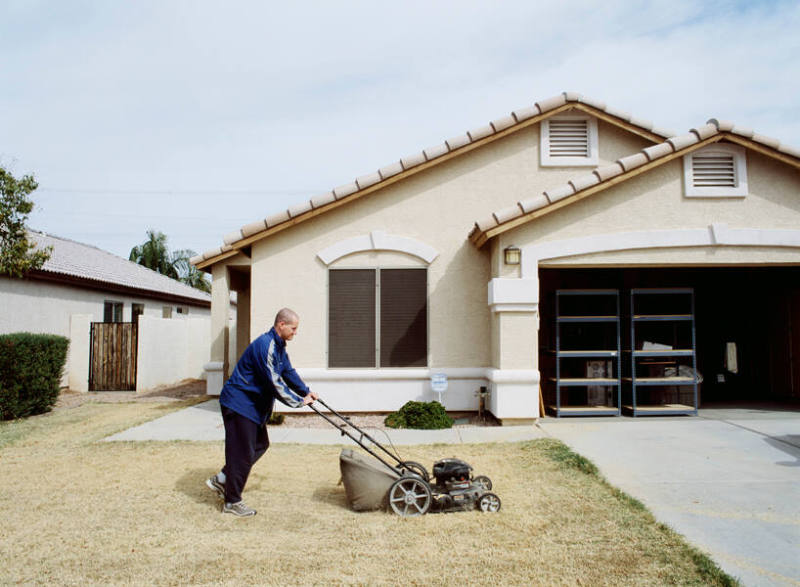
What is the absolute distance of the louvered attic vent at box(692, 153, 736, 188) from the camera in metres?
9.37

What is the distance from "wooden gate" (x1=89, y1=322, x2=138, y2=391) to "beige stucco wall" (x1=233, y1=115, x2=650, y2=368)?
7277 millimetres

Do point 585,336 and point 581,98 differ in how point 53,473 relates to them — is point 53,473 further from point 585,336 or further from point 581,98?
point 581,98

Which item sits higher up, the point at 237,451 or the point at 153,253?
the point at 153,253

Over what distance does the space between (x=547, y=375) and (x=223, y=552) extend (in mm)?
8119

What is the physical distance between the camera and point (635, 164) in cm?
905

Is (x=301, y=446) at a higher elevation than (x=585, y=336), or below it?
below

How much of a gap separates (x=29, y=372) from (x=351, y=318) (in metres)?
6.36

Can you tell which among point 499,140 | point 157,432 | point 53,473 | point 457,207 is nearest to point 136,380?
point 157,432

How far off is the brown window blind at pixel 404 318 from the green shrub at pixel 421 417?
958mm

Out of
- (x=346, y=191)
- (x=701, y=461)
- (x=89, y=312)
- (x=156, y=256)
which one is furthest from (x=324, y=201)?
(x=156, y=256)

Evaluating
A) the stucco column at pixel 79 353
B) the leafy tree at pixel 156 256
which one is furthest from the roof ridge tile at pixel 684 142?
Answer: the leafy tree at pixel 156 256

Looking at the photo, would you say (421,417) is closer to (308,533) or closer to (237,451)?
(237,451)

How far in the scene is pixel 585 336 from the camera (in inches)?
431

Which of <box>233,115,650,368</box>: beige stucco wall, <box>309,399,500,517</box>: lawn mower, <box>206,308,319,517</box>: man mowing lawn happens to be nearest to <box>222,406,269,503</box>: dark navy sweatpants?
<box>206,308,319,517</box>: man mowing lawn
